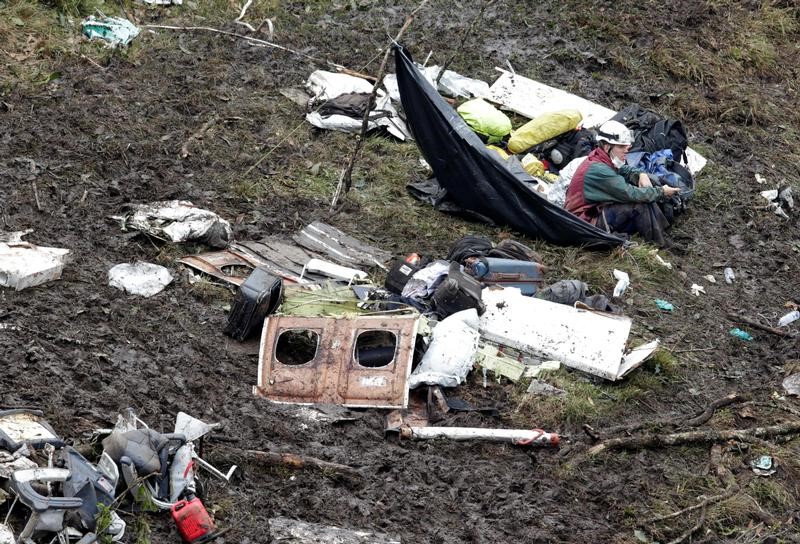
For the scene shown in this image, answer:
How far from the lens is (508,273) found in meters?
7.56

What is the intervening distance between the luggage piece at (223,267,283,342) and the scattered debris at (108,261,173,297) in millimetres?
629

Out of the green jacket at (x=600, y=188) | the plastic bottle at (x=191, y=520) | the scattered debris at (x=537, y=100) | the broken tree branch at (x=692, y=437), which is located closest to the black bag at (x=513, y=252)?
the green jacket at (x=600, y=188)

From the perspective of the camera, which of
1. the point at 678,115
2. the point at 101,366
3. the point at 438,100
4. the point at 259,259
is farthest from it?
the point at 678,115

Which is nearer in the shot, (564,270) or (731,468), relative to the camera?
(731,468)

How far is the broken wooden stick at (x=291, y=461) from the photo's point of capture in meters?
5.38

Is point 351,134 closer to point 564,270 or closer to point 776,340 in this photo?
point 564,270

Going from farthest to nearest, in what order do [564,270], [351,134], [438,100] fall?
[351,134]
[438,100]
[564,270]

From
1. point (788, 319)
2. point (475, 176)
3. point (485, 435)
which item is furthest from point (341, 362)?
point (788, 319)

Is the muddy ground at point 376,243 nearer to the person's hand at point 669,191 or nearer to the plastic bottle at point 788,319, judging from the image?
the plastic bottle at point 788,319

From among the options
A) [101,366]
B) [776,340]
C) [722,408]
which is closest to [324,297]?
[101,366]

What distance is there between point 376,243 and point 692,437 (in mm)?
3201

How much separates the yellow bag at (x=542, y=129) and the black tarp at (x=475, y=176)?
0.84 meters

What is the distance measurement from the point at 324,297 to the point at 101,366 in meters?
1.71

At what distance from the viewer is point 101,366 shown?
19.1 ft
